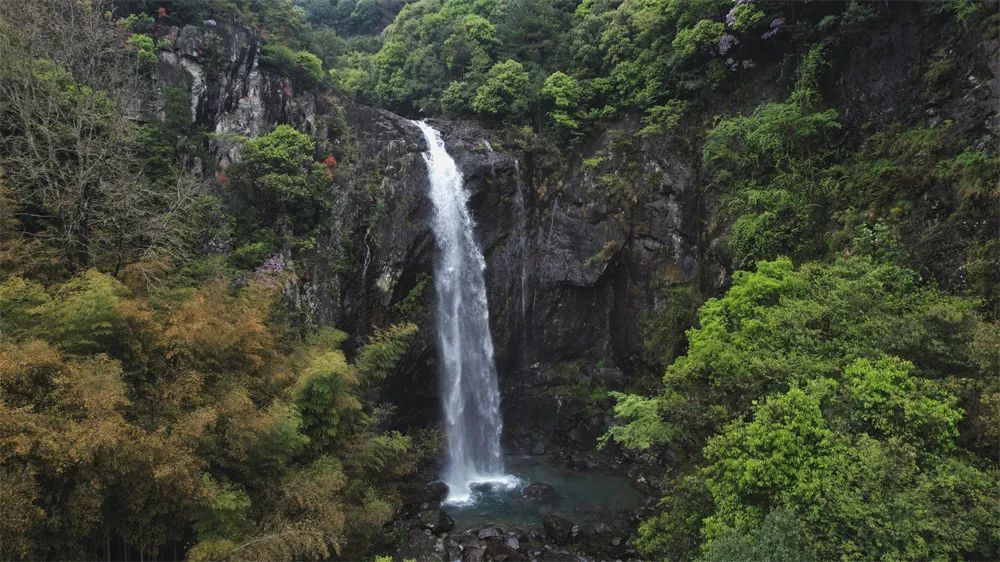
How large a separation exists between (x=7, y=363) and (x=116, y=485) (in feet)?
8.91

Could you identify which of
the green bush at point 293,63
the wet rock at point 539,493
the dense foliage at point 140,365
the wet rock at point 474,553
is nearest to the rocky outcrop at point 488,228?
the green bush at point 293,63

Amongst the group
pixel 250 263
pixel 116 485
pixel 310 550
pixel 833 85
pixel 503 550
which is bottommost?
pixel 503 550

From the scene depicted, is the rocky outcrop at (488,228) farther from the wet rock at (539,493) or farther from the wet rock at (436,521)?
the wet rock at (436,521)

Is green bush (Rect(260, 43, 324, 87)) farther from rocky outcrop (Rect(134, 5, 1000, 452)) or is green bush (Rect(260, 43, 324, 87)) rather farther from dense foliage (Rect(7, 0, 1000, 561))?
dense foliage (Rect(7, 0, 1000, 561))

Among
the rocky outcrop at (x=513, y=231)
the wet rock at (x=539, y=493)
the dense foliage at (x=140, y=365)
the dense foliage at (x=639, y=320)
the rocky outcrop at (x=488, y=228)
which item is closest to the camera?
the dense foliage at (x=639, y=320)

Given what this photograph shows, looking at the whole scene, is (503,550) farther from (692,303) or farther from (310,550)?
(692,303)

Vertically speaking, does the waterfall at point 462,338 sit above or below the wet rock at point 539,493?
above

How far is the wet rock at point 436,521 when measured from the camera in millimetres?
16219

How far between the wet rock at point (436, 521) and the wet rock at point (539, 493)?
3348mm

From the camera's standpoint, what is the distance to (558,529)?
52.9 feet

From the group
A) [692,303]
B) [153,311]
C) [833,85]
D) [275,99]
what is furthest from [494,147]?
[153,311]

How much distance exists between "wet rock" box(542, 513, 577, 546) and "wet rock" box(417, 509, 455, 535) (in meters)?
3.09

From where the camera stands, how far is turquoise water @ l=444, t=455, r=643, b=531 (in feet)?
57.3

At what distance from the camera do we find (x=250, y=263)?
1833cm
